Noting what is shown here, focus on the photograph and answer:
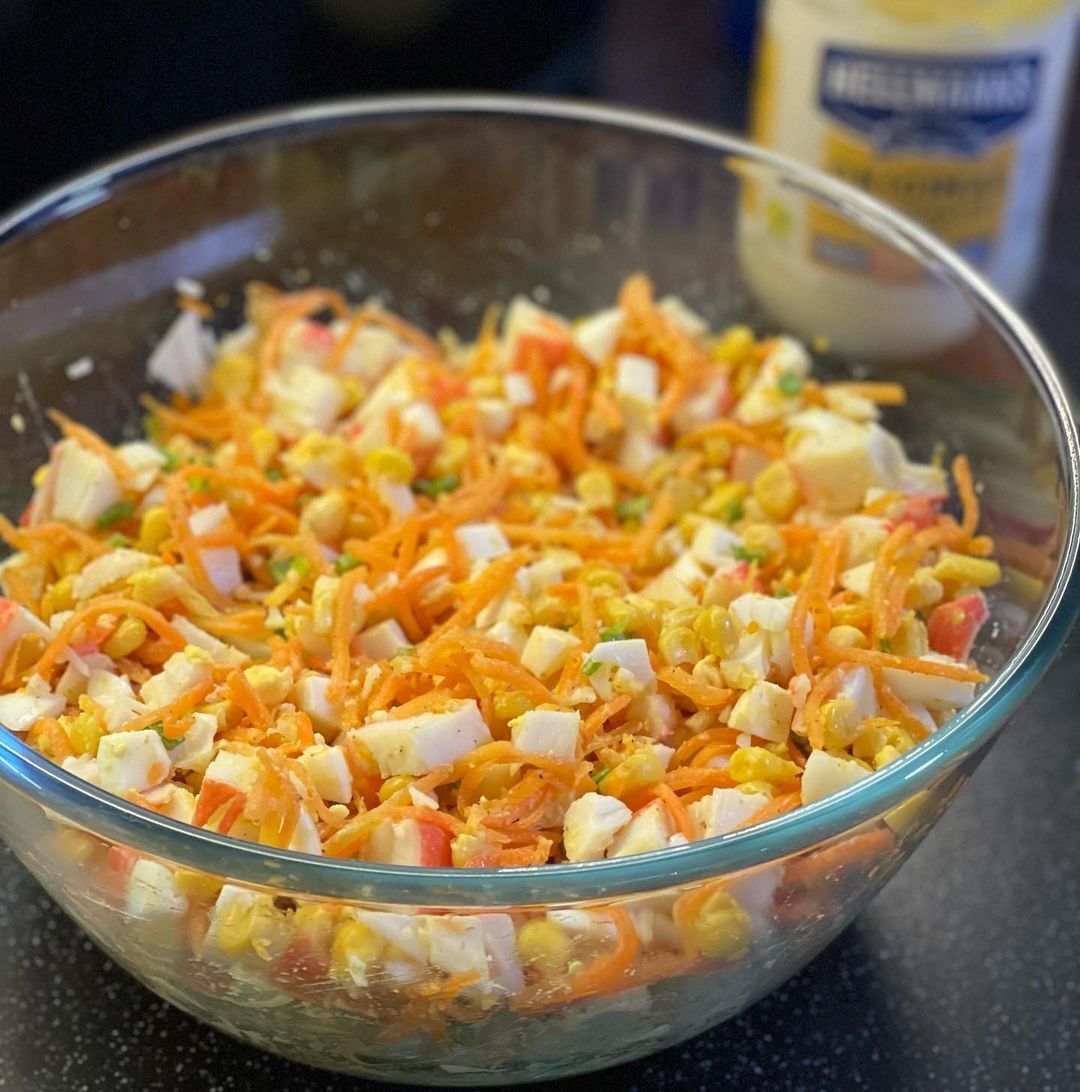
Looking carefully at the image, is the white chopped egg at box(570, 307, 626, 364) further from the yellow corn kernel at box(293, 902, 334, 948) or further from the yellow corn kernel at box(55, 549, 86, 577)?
the yellow corn kernel at box(293, 902, 334, 948)

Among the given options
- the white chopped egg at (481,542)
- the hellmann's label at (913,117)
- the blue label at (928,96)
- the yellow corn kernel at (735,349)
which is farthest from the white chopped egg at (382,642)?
the blue label at (928,96)

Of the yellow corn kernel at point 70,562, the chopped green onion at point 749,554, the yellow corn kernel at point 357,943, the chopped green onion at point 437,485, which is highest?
the chopped green onion at point 749,554

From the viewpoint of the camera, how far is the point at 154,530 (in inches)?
46.7

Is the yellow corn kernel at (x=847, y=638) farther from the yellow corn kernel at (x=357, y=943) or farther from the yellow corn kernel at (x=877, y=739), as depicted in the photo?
the yellow corn kernel at (x=357, y=943)

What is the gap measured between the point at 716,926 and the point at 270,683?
351 mm

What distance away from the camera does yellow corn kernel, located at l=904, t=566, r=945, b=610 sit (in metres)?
1.12

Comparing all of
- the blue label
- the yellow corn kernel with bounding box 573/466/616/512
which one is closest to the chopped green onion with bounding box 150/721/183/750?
the yellow corn kernel with bounding box 573/466/616/512

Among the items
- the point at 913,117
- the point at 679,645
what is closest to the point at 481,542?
the point at 679,645

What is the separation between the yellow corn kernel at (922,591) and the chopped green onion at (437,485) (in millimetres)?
400

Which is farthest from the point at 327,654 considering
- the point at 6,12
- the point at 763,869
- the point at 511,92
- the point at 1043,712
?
the point at 511,92

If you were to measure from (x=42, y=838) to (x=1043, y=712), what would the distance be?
86 cm

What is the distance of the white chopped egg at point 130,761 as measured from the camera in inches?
37.0

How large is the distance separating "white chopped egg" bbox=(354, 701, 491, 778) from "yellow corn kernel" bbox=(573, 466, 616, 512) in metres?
0.34

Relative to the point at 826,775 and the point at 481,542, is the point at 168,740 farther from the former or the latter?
the point at 826,775
